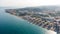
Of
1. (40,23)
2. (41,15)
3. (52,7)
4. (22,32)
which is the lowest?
(22,32)

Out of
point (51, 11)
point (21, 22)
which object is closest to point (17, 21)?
point (21, 22)

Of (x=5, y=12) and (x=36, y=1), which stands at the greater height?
(x=36, y=1)

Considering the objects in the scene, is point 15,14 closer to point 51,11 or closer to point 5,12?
point 5,12

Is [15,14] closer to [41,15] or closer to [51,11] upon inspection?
[41,15]
